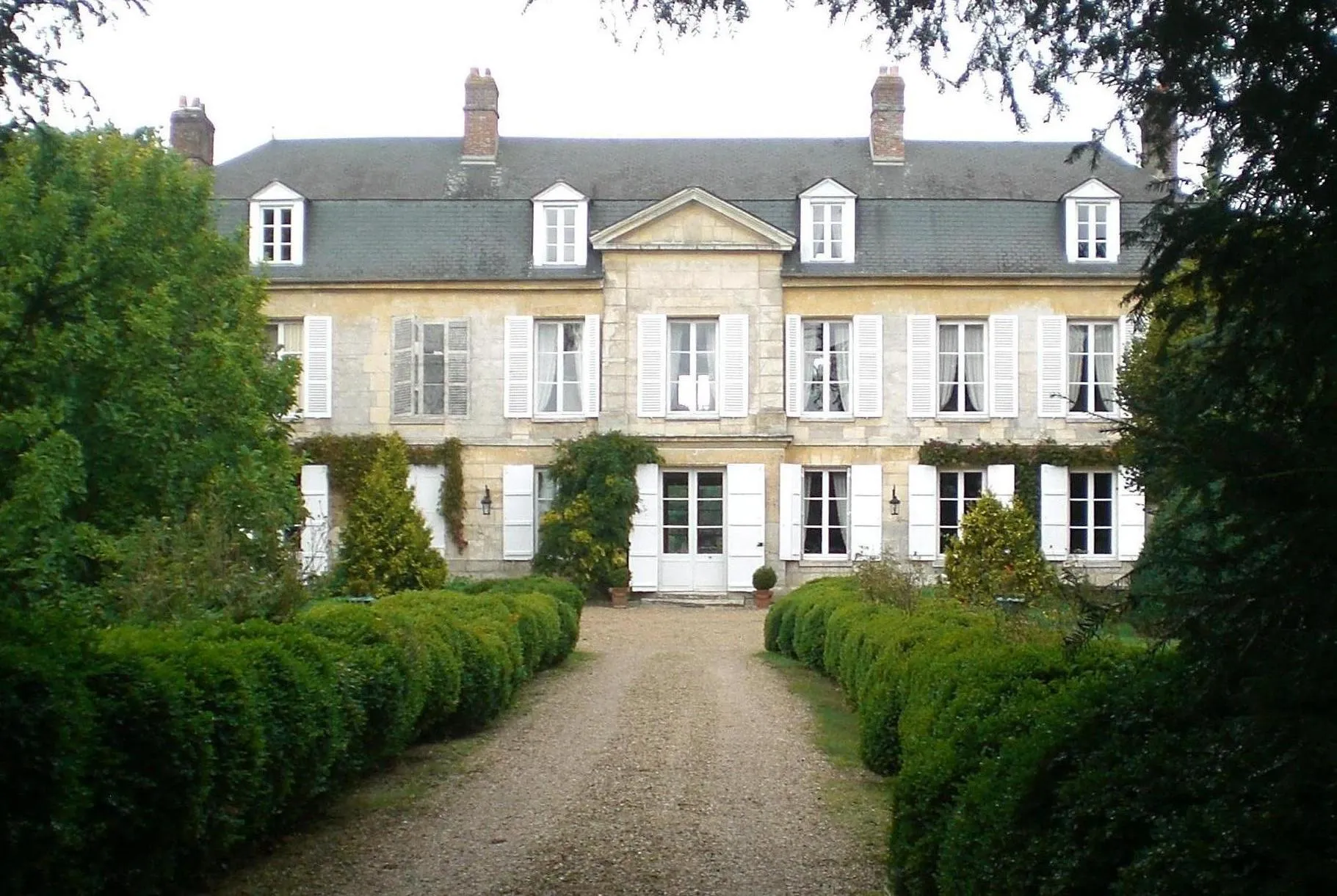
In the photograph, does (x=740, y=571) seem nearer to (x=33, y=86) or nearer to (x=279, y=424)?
(x=279, y=424)

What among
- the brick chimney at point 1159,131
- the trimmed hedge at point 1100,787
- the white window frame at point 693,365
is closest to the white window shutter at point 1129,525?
the white window frame at point 693,365

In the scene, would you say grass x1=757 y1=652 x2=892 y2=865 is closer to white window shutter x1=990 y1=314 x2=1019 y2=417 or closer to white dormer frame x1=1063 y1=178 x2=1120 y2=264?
white window shutter x1=990 y1=314 x2=1019 y2=417

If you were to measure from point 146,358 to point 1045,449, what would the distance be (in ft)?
47.6

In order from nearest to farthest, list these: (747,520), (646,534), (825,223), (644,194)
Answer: (747,520)
(646,534)
(825,223)
(644,194)

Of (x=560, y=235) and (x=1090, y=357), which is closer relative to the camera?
(x=1090, y=357)

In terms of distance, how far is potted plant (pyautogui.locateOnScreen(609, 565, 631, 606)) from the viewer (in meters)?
23.4

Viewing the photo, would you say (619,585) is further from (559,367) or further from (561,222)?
(561,222)

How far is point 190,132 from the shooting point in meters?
26.3

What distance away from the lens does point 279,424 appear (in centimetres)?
2056

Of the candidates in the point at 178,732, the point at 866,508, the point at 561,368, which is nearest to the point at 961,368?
the point at 866,508

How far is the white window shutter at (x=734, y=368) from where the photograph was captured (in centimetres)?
2411

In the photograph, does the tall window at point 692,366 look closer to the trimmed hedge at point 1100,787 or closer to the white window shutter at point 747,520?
the white window shutter at point 747,520

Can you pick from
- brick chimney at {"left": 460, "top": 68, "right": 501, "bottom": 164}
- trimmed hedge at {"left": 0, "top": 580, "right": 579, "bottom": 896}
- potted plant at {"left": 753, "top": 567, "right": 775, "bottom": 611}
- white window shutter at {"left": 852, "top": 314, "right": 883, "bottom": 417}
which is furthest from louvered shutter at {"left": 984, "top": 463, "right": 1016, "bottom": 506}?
trimmed hedge at {"left": 0, "top": 580, "right": 579, "bottom": 896}

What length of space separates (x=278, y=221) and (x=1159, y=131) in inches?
880
